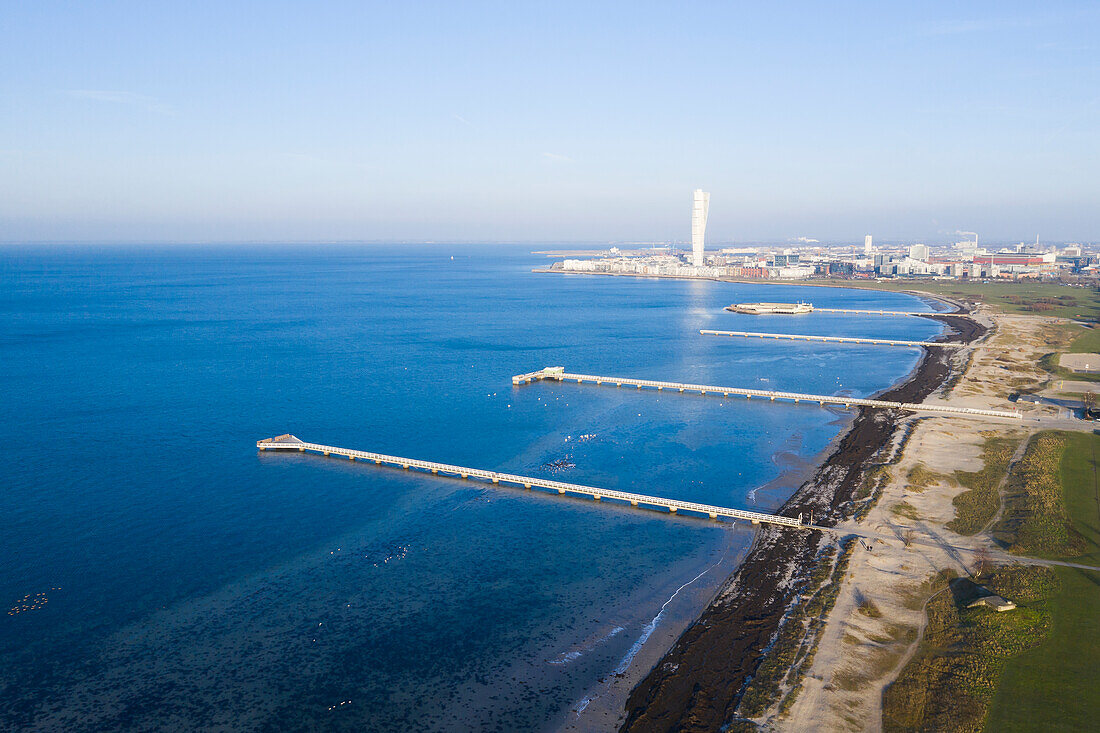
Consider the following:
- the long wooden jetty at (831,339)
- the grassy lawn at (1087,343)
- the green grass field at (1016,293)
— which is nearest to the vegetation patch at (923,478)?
the long wooden jetty at (831,339)

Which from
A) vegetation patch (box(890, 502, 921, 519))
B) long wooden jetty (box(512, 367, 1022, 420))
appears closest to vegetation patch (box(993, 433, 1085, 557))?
vegetation patch (box(890, 502, 921, 519))

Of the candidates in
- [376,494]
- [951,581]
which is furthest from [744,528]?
[376,494]

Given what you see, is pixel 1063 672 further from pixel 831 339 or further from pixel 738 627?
pixel 831 339

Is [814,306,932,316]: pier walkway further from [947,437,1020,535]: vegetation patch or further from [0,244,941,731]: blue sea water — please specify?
[947,437,1020,535]: vegetation patch

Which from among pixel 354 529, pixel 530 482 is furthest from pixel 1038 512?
pixel 354 529

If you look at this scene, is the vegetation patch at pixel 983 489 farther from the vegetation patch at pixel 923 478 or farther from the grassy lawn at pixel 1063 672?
the grassy lawn at pixel 1063 672
